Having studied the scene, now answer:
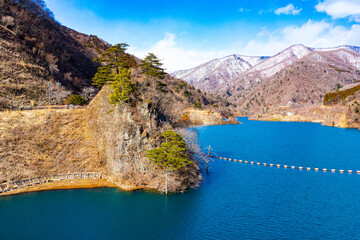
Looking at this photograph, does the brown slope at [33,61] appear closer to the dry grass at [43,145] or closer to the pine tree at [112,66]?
the dry grass at [43,145]

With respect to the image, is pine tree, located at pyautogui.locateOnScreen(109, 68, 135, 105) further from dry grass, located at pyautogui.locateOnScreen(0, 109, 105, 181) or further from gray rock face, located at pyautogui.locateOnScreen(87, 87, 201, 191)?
dry grass, located at pyautogui.locateOnScreen(0, 109, 105, 181)

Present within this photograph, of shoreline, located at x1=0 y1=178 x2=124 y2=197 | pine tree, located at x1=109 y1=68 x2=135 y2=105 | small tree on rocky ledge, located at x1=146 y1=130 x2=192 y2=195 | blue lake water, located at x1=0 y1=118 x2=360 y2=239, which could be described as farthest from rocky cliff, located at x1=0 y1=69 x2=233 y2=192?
blue lake water, located at x1=0 y1=118 x2=360 y2=239

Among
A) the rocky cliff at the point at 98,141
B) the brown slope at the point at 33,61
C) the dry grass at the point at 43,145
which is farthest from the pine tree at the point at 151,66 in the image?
the brown slope at the point at 33,61

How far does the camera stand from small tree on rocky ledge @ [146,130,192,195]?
28734 millimetres

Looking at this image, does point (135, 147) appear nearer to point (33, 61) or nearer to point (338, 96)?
point (33, 61)

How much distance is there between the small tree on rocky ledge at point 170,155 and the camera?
2873 cm

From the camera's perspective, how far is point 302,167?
4381 cm

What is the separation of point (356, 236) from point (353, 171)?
81.4 ft

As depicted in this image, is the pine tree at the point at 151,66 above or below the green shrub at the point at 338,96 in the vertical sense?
below

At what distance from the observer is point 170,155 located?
28812 mm

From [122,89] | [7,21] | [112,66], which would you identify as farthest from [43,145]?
[7,21]

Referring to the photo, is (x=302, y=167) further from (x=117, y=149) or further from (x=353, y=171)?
(x=117, y=149)

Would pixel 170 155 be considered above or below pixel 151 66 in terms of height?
below

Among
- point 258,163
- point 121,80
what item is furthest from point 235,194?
point 121,80
